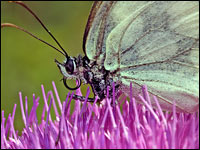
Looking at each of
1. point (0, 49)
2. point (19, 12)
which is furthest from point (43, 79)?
point (19, 12)

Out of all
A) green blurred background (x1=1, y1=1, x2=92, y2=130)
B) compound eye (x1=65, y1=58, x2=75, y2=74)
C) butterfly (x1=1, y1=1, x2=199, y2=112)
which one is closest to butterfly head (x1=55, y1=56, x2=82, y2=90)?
compound eye (x1=65, y1=58, x2=75, y2=74)

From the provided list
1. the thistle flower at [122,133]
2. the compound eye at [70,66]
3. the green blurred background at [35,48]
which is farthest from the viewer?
the green blurred background at [35,48]

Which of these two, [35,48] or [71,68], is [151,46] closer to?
[71,68]

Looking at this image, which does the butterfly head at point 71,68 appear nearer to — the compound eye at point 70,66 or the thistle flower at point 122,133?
the compound eye at point 70,66

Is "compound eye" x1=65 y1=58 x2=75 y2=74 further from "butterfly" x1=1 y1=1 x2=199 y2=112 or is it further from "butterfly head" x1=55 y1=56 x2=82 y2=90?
"butterfly" x1=1 y1=1 x2=199 y2=112

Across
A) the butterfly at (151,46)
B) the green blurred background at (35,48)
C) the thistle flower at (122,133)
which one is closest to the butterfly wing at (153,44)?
the butterfly at (151,46)

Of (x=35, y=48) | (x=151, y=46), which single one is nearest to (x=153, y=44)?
(x=151, y=46)
